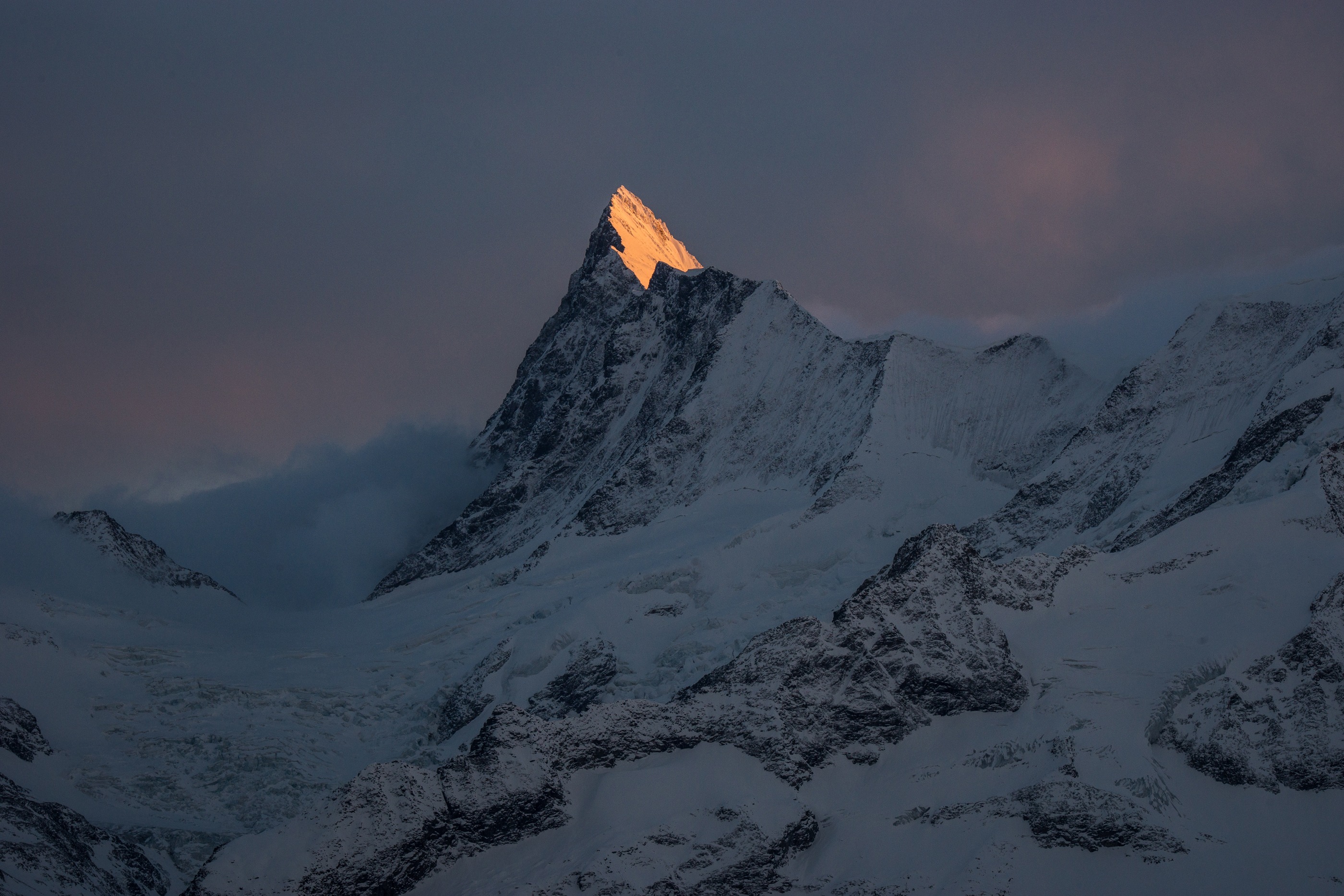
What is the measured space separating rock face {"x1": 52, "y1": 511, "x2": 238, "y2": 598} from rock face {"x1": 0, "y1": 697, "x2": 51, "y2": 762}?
52.3 m

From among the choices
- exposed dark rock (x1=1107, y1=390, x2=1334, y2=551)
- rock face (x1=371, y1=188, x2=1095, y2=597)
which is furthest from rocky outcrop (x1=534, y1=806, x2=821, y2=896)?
rock face (x1=371, y1=188, x2=1095, y2=597)

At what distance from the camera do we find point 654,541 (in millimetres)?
154625

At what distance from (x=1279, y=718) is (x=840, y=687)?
29.2 m

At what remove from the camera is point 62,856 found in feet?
269

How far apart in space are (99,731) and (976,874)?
79.1m

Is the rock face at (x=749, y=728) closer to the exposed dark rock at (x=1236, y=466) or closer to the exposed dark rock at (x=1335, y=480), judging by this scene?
the exposed dark rock at (x=1236, y=466)

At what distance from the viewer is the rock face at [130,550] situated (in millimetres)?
159375

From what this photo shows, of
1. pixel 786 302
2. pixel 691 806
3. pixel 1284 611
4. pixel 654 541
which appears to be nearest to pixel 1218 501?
pixel 1284 611

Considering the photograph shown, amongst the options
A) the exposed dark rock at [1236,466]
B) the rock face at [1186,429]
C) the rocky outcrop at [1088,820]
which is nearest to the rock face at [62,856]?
the rocky outcrop at [1088,820]

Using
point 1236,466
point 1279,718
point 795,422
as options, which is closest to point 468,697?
point 795,422

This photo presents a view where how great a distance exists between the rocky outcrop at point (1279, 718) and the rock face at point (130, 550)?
122857 millimetres

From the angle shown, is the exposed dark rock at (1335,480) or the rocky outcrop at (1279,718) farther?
the exposed dark rock at (1335,480)

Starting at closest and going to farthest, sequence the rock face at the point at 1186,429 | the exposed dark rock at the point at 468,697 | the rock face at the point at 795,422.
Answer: the rock face at the point at 1186,429 < the exposed dark rock at the point at 468,697 < the rock face at the point at 795,422

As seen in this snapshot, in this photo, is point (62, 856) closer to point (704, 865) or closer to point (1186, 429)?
point (704, 865)
